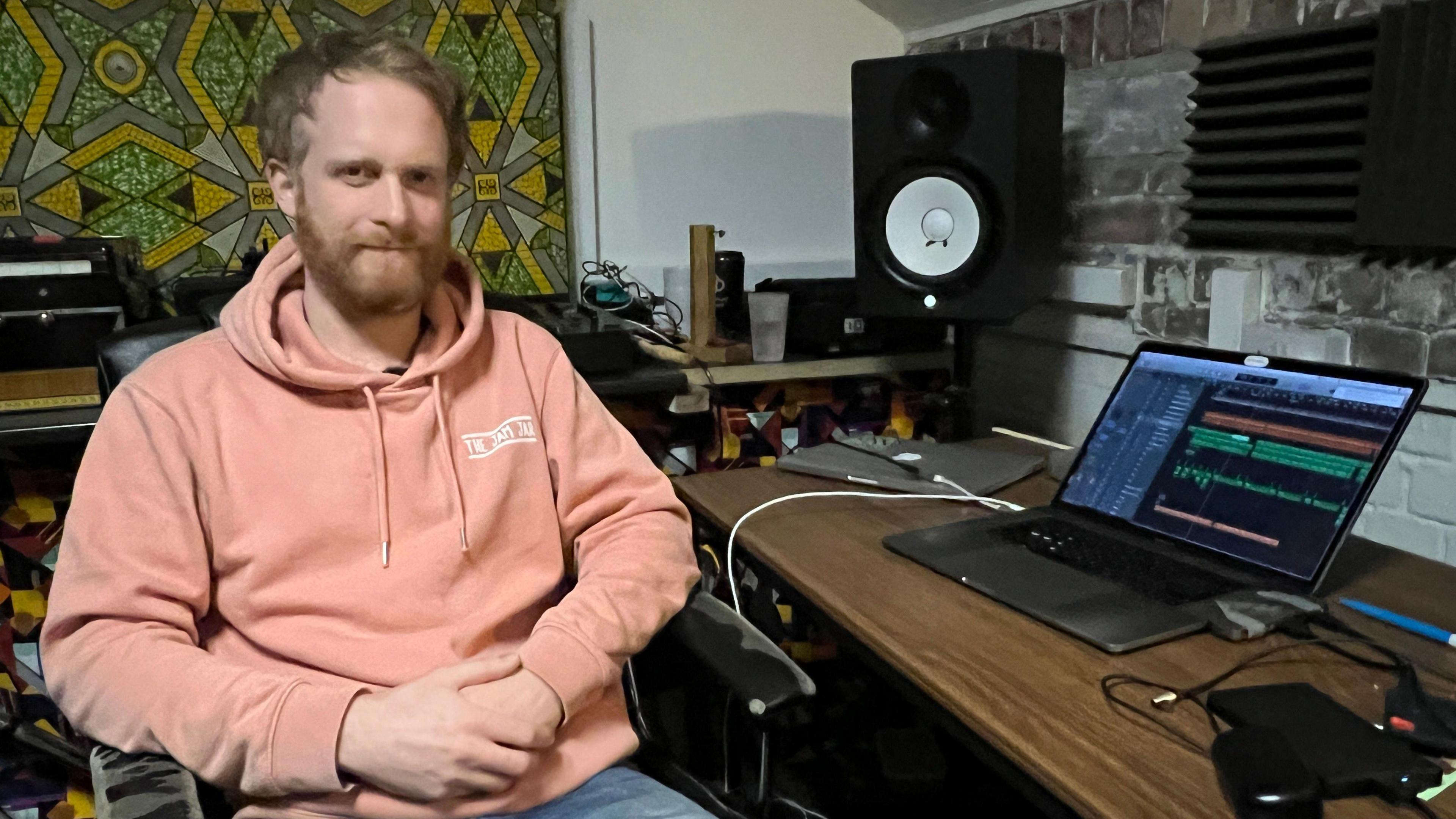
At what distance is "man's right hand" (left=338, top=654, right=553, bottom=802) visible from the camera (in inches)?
34.5

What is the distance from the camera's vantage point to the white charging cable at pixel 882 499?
4.42 feet

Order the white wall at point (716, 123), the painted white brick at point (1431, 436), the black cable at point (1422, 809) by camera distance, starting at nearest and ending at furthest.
Result: the black cable at point (1422, 809)
the painted white brick at point (1431, 436)
the white wall at point (716, 123)

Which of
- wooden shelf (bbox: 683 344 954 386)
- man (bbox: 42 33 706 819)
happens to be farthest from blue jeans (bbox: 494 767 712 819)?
wooden shelf (bbox: 683 344 954 386)

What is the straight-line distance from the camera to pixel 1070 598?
105 centimetres

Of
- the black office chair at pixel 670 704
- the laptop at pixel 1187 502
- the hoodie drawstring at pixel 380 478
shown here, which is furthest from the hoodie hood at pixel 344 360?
the laptop at pixel 1187 502

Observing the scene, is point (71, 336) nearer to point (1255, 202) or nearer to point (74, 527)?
point (74, 527)

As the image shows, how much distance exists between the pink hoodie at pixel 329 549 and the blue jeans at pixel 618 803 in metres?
0.02

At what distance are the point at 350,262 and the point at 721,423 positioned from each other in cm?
91

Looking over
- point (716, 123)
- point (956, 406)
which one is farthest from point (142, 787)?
point (716, 123)

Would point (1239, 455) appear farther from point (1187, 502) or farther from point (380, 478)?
point (380, 478)

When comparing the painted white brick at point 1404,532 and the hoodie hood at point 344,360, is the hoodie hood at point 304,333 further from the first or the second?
the painted white brick at point 1404,532

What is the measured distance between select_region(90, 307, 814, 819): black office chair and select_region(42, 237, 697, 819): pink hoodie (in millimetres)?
30

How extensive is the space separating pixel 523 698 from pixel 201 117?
1.56 meters

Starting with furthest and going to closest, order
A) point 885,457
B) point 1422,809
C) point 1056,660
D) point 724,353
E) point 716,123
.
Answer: point 716,123 → point 724,353 → point 885,457 → point 1056,660 → point 1422,809
